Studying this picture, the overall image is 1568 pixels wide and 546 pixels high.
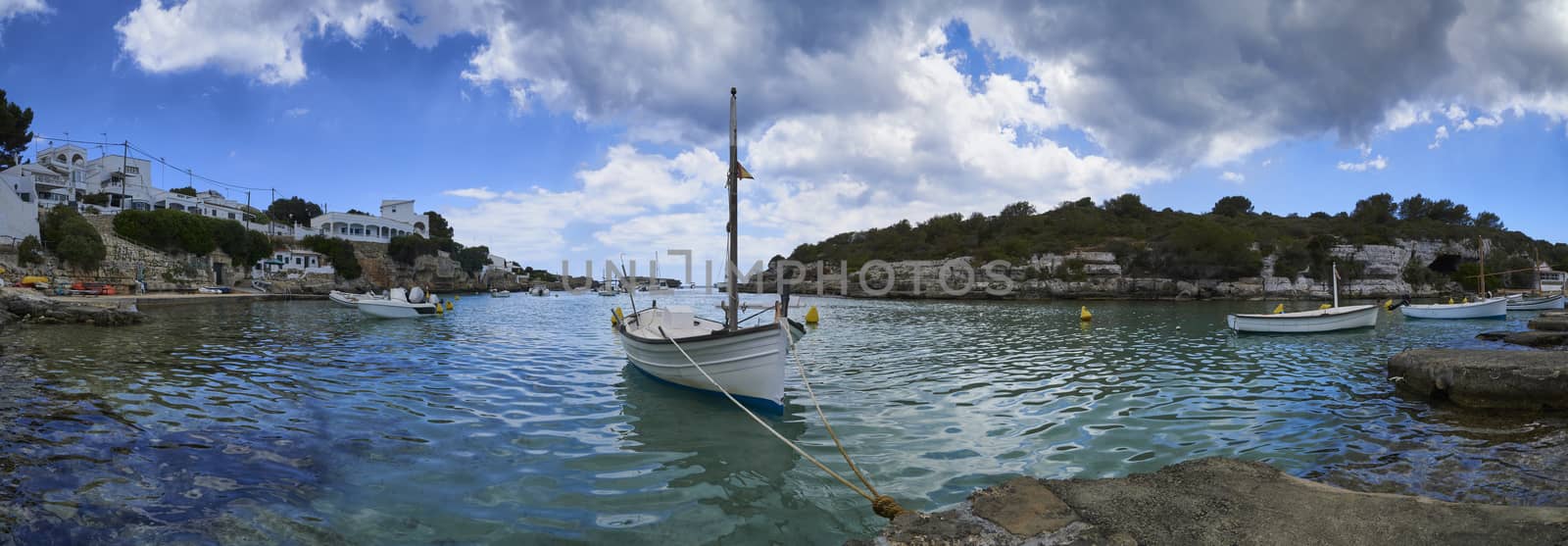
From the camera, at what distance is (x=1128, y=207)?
110688 millimetres

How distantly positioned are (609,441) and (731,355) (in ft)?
8.50

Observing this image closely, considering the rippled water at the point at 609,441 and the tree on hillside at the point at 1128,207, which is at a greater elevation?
the tree on hillside at the point at 1128,207

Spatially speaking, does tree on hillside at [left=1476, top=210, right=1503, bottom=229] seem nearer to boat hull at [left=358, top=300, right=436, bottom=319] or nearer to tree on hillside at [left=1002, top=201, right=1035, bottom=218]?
tree on hillside at [left=1002, top=201, right=1035, bottom=218]

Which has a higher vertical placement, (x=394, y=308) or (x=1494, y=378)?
(x=394, y=308)

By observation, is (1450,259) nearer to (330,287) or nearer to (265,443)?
(265,443)

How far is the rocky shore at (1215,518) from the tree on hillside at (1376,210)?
388 feet

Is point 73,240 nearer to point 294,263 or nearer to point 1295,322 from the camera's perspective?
point 294,263

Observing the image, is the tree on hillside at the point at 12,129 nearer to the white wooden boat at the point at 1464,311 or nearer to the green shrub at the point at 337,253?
the green shrub at the point at 337,253

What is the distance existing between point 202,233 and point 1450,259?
144932mm

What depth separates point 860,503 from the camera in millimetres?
6145

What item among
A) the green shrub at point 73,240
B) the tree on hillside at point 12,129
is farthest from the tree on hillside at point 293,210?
the green shrub at point 73,240

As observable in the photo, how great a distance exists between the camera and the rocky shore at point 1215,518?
3.43 m

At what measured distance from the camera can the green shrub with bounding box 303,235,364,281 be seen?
A: 3132 inches

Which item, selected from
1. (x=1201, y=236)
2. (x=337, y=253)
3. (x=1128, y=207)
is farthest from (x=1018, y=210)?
(x=337, y=253)
